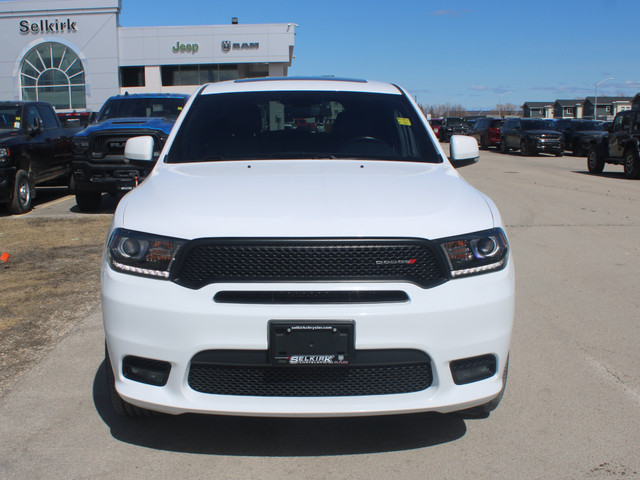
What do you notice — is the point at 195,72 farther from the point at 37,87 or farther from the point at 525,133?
the point at 525,133

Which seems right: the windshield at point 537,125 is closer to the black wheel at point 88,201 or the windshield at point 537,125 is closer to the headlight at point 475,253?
the black wheel at point 88,201

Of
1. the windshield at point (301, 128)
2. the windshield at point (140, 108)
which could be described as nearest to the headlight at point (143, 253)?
the windshield at point (301, 128)

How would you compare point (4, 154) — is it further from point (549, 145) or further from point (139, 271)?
point (549, 145)

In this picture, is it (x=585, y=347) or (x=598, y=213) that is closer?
(x=585, y=347)

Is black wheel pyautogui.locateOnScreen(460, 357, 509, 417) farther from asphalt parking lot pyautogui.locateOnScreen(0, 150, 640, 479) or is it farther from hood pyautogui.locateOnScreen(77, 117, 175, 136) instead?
hood pyautogui.locateOnScreen(77, 117, 175, 136)

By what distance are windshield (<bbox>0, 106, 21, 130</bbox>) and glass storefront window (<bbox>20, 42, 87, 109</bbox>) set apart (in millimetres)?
38711

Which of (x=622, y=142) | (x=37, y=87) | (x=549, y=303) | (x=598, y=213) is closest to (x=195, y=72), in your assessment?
(x=37, y=87)

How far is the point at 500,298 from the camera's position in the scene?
2.99m

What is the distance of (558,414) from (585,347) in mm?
1259

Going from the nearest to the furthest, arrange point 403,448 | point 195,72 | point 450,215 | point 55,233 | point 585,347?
1. point 450,215
2. point 403,448
3. point 585,347
4. point 55,233
5. point 195,72

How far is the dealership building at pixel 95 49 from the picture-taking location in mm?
48031

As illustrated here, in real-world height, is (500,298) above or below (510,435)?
above

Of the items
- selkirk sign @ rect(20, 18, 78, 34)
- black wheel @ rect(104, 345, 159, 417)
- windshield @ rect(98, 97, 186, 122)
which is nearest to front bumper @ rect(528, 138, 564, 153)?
windshield @ rect(98, 97, 186, 122)

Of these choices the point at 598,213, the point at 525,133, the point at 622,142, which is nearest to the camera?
the point at 598,213
